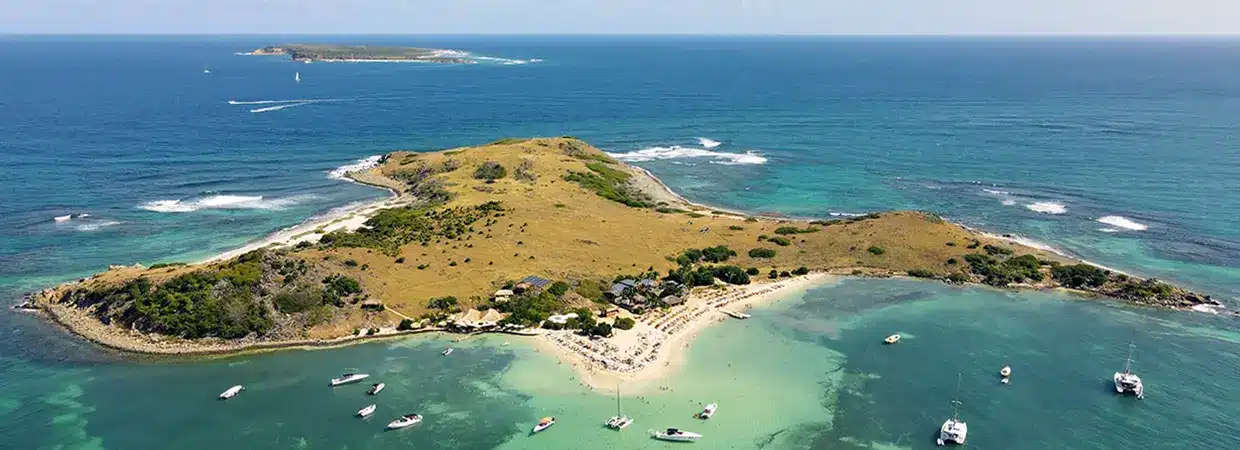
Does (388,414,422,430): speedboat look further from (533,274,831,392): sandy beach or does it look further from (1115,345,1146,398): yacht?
(1115,345,1146,398): yacht

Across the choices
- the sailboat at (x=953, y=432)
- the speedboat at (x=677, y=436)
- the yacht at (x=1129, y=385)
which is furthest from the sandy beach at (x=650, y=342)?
the yacht at (x=1129, y=385)

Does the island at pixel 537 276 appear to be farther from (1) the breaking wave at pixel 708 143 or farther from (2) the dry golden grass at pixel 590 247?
(1) the breaking wave at pixel 708 143

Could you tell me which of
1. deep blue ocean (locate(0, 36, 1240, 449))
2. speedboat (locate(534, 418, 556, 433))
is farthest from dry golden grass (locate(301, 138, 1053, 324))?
speedboat (locate(534, 418, 556, 433))

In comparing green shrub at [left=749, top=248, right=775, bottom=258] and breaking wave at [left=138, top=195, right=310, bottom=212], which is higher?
green shrub at [left=749, top=248, right=775, bottom=258]

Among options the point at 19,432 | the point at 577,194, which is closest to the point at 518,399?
the point at 19,432

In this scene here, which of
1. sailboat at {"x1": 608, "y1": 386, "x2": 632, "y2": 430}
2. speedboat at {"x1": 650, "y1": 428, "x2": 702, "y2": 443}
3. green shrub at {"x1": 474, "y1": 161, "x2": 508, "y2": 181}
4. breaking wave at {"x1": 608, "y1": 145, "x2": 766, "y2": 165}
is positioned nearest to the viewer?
speedboat at {"x1": 650, "y1": 428, "x2": 702, "y2": 443}

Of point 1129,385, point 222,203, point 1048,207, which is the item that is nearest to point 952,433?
point 1129,385
